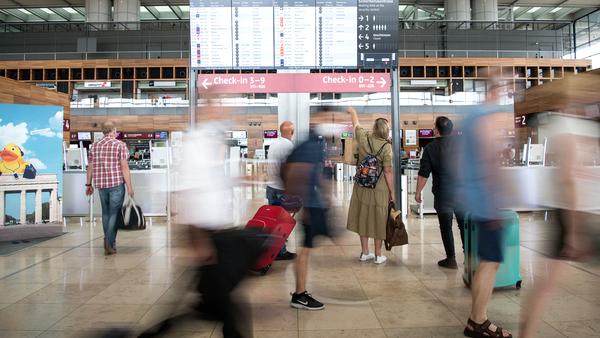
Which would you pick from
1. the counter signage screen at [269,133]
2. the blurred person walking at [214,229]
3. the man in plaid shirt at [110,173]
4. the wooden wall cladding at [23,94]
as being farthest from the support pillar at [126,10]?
the blurred person walking at [214,229]

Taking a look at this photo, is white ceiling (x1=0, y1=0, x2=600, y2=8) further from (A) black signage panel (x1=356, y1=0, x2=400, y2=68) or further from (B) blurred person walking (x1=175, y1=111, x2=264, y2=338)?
(B) blurred person walking (x1=175, y1=111, x2=264, y2=338)

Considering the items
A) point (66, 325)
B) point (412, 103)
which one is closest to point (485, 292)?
point (66, 325)

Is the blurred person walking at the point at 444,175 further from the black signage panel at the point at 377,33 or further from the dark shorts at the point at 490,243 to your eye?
the black signage panel at the point at 377,33

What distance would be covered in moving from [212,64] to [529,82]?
2278cm

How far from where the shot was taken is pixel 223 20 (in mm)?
6301

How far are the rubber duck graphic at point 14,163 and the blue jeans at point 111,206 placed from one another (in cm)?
184

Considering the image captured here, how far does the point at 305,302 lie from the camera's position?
3.30 m

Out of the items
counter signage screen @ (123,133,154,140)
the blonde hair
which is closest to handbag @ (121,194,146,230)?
the blonde hair

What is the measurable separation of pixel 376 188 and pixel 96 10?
83.1ft

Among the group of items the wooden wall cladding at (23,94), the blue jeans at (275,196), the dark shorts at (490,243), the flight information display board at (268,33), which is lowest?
the dark shorts at (490,243)

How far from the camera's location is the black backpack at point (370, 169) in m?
4.46

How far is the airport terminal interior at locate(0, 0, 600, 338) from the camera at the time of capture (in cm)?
229

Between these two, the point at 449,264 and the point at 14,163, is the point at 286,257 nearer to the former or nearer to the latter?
the point at 449,264

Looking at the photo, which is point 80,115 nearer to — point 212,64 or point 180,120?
point 180,120
